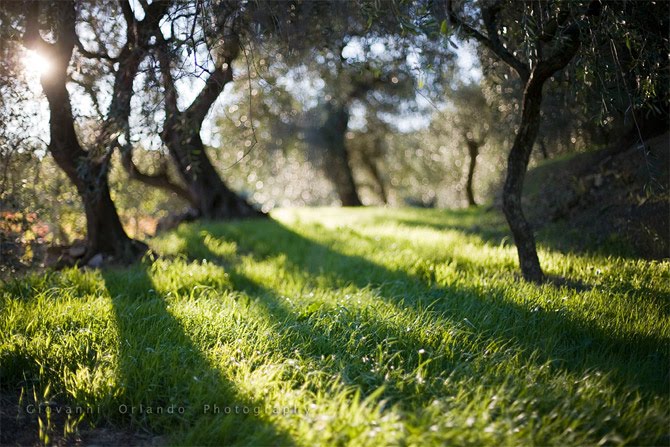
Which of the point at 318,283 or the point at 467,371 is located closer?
the point at 467,371

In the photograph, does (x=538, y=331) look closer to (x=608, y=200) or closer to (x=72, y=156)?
(x=608, y=200)

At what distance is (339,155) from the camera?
21750 mm

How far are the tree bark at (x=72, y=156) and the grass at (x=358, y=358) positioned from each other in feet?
5.13

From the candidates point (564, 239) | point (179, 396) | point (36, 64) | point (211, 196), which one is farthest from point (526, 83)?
point (211, 196)

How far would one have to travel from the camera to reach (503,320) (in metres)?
4.62

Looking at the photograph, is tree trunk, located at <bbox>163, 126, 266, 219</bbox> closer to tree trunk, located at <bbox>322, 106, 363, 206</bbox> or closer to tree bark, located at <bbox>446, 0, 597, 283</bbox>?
tree trunk, located at <bbox>322, 106, 363, 206</bbox>

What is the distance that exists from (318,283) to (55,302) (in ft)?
10.5

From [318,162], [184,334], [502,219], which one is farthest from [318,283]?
[318,162]

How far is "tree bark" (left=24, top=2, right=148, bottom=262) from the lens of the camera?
634 cm

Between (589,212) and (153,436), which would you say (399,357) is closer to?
(153,436)

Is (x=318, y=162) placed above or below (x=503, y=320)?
above

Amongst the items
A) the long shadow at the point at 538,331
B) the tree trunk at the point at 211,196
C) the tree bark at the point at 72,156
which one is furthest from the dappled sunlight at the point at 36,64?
the tree trunk at the point at 211,196

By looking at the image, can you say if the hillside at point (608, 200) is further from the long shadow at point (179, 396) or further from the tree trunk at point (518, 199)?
the long shadow at point (179, 396)

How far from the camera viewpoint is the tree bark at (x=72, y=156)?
634 cm
